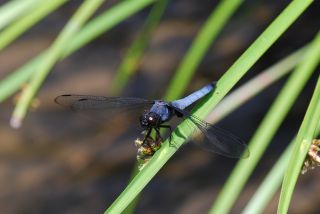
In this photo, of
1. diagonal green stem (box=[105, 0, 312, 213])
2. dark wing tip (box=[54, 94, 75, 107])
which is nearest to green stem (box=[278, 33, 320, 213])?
diagonal green stem (box=[105, 0, 312, 213])

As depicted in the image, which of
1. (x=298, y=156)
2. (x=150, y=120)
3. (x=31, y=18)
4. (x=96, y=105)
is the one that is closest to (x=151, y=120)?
(x=150, y=120)

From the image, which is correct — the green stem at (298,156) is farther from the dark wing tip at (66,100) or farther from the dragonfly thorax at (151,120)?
the dark wing tip at (66,100)

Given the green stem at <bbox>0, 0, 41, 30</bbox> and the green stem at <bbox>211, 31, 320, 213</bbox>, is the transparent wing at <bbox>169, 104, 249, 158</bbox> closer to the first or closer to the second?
the green stem at <bbox>211, 31, 320, 213</bbox>

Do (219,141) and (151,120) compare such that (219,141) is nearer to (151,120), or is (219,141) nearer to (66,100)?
(151,120)

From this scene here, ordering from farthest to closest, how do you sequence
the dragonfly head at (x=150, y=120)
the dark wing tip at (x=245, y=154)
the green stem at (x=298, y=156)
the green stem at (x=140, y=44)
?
1. the green stem at (x=140, y=44)
2. the dragonfly head at (x=150, y=120)
3. the dark wing tip at (x=245, y=154)
4. the green stem at (x=298, y=156)

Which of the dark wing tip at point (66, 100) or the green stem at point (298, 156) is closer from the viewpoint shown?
the green stem at point (298, 156)

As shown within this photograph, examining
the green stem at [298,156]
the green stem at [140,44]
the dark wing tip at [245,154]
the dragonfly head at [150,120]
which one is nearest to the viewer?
the green stem at [298,156]

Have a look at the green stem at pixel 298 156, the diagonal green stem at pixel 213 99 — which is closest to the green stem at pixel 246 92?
the diagonal green stem at pixel 213 99

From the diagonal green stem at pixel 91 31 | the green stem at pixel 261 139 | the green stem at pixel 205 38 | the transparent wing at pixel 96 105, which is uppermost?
the diagonal green stem at pixel 91 31
